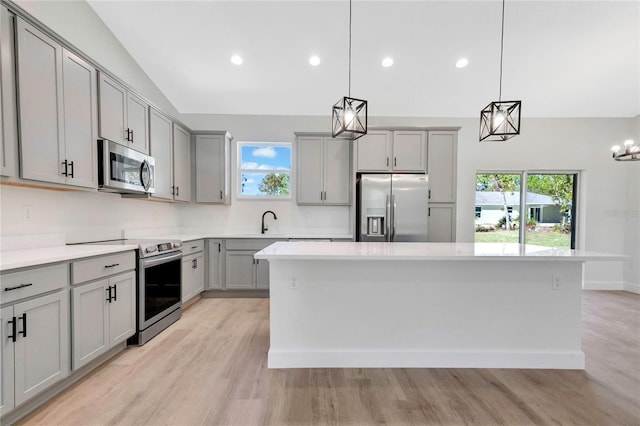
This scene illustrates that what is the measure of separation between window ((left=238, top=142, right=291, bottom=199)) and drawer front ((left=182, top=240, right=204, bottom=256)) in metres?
1.25

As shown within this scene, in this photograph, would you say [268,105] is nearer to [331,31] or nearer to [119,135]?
[331,31]

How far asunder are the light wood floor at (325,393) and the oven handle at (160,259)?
0.77m

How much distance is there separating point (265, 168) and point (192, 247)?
5.94 feet

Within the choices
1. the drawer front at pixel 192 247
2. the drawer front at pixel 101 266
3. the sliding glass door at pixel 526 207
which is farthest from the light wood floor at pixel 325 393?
the sliding glass door at pixel 526 207

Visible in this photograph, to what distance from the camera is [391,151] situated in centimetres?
401

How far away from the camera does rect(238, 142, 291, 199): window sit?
15.4 ft

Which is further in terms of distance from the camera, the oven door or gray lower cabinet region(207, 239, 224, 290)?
gray lower cabinet region(207, 239, 224, 290)

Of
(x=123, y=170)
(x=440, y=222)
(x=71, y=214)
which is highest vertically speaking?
(x=123, y=170)

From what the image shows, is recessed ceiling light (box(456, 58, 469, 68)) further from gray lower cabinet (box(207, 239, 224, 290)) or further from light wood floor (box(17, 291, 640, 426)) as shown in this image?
gray lower cabinet (box(207, 239, 224, 290))

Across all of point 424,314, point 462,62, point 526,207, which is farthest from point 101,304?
point 526,207

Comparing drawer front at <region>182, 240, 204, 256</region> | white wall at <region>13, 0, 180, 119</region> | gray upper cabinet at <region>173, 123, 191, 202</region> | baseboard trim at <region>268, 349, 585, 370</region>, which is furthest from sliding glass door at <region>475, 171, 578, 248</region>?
white wall at <region>13, 0, 180, 119</region>

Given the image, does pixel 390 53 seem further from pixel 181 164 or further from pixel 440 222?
pixel 181 164

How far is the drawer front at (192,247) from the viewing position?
136 inches

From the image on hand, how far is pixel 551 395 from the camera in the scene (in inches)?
72.3
